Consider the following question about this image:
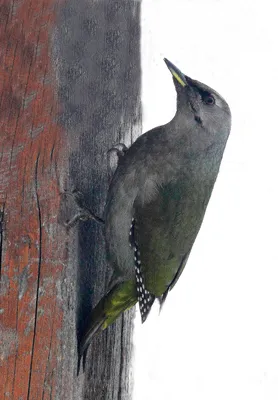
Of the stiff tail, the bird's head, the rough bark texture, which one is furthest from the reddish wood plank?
the bird's head

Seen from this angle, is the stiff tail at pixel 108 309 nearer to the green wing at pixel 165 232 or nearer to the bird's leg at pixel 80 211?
the green wing at pixel 165 232

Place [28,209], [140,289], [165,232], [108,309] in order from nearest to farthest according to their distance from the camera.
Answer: [28,209], [108,309], [140,289], [165,232]

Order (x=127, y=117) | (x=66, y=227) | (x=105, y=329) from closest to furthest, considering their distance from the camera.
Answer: (x=66, y=227) → (x=105, y=329) → (x=127, y=117)

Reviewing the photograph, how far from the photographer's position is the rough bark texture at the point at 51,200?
209cm

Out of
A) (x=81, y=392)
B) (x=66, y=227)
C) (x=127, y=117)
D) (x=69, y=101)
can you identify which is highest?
(x=127, y=117)

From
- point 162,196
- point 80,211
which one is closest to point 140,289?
point 162,196

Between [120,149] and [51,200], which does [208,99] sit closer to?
[120,149]

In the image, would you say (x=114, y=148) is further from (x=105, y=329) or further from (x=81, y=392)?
(x=81, y=392)

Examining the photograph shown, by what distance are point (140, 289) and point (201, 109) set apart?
855 mm

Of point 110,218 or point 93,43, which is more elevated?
point 93,43

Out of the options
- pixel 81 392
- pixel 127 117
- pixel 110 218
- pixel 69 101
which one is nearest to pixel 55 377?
pixel 81 392

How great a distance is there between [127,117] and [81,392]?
123 centimetres

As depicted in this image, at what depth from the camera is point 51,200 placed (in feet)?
7.25

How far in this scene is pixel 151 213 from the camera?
2.69 metres
